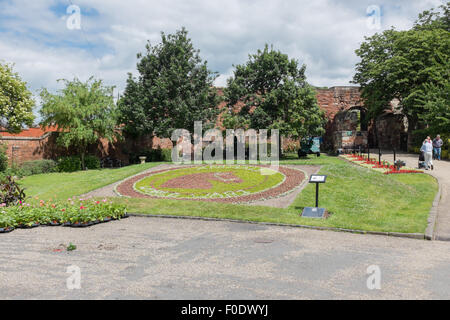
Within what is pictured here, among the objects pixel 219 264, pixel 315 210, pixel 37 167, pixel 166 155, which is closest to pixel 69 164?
pixel 37 167

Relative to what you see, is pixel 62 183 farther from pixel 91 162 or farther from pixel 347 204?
pixel 347 204

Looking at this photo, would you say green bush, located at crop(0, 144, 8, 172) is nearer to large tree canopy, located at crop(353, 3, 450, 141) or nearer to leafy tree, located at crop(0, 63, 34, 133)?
leafy tree, located at crop(0, 63, 34, 133)

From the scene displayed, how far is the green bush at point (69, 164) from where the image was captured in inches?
1053

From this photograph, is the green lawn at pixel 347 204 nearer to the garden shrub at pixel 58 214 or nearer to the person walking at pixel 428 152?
the garden shrub at pixel 58 214

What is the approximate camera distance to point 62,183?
21.0 metres

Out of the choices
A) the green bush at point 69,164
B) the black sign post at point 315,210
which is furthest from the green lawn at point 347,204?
the green bush at point 69,164

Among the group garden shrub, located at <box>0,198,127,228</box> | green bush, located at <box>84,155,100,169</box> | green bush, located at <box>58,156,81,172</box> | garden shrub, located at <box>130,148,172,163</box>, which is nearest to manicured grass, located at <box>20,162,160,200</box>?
green bush, located at <box>58,156,81,172</box>

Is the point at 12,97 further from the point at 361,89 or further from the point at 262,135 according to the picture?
the point at 361,89

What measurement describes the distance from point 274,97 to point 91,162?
15167 mm

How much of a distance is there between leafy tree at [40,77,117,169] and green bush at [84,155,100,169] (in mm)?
418

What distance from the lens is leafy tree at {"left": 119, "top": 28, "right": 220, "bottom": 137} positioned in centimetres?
2864

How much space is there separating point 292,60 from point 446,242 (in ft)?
67.4

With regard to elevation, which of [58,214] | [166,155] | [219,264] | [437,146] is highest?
[437,146]

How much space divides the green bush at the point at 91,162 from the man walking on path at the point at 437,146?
25.0 metres
